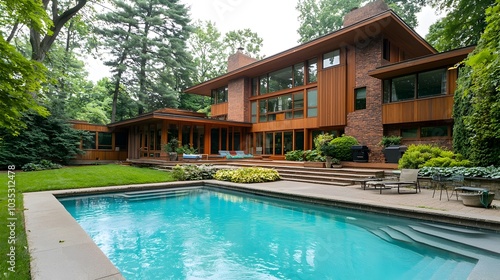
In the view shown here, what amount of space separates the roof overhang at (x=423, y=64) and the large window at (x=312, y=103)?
4.06 metres

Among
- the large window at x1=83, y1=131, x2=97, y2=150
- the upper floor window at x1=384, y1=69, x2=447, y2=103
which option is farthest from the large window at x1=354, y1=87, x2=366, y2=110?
the large window at x1=83, y1=131, x2=97, y2=150

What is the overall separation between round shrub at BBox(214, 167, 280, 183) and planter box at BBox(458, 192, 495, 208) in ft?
22.7

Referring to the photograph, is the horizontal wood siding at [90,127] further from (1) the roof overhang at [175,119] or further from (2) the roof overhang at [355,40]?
(2) the roof overhang at [355,40]

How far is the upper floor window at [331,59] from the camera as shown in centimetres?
1593

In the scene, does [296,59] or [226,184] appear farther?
[296,59]

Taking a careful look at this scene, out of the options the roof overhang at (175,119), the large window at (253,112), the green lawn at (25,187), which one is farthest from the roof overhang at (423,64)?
the green lawn at (25,187)

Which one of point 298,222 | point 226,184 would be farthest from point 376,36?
point 298,222

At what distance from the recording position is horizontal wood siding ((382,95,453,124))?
1168 cm

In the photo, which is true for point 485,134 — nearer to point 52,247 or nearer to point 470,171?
point 470,171

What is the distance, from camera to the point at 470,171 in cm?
807

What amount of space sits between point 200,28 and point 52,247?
35.1 meters

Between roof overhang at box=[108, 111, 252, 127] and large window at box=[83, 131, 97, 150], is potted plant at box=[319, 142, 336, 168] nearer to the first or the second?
roof overhang at box=[108, 111, 252, 127]

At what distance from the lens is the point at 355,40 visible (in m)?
14.7

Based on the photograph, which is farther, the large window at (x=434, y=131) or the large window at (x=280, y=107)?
the large window at (x=280, y=107)
